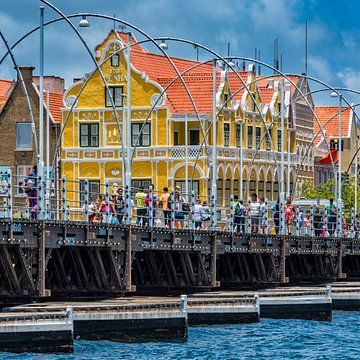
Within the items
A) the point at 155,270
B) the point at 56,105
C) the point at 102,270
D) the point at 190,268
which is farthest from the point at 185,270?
the point at 56,105

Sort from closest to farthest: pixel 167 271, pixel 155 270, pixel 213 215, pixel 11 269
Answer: pixel 11 269 → pixel 155 270 → pixel 167 271 → pixel 213 215

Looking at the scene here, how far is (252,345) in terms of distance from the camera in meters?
47.1

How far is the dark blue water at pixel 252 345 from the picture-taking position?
140 ft

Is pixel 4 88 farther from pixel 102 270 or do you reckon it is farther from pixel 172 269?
pixel 102 270

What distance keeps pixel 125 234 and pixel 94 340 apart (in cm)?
589

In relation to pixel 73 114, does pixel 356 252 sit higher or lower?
lower

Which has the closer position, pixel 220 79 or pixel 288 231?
pixel 288 231

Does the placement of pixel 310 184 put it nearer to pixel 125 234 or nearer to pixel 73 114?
pixel 73 114

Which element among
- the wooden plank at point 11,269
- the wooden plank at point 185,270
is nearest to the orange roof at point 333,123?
the wooden plank at point 185,270

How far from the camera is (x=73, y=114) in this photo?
338ft

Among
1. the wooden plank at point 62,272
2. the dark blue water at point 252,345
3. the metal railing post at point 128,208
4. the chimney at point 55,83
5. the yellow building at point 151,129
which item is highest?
the chimney at point 55,83

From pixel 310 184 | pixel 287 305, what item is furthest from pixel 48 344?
pixel 310 184

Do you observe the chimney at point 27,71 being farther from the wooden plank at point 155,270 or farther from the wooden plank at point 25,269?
the wooden plank at point 25,269

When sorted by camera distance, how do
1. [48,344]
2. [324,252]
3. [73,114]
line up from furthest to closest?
1. [73,114]
2. [324,252]
3. [48,344]
